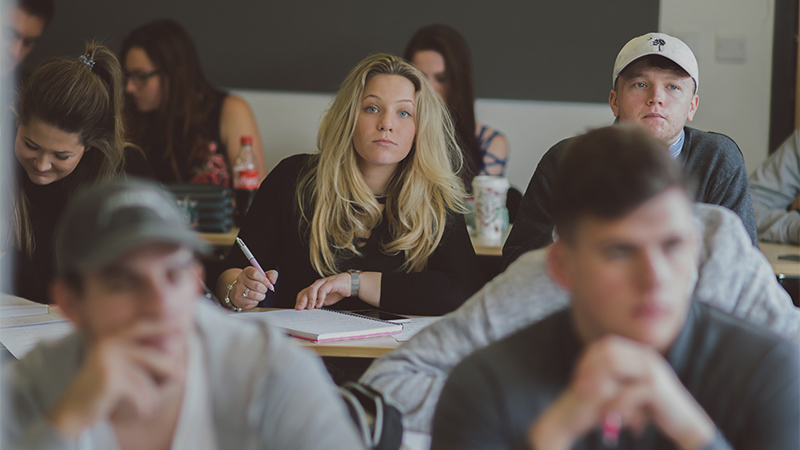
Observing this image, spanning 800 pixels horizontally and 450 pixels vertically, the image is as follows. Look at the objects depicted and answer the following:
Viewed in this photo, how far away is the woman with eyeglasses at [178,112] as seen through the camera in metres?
3.47

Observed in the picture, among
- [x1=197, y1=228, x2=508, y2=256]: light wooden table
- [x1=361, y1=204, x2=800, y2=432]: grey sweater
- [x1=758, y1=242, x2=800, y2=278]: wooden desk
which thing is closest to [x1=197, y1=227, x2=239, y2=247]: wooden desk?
[x1=197, y1=228, x2=508, y2=256]: light wooden table

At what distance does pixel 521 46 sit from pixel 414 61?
0.72m

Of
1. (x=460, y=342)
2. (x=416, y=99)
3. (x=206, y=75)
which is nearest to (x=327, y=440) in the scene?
(x=460, y=342)

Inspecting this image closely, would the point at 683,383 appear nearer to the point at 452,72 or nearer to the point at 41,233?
the point at 41,233

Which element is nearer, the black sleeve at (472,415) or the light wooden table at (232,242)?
the black sleeve at (472,415)

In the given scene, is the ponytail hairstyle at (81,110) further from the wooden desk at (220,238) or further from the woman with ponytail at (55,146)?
the wooden desk at (220,238)

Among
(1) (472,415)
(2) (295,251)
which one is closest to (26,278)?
(2) (295,251)

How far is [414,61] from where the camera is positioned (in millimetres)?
3654

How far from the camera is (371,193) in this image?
2391 mm

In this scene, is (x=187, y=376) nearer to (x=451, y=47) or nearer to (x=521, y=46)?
(x=451, y=47)

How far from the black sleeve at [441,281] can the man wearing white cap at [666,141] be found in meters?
0.17

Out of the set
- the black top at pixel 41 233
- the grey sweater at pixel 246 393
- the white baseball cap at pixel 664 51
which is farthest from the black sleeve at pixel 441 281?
the grey sweater at pixel 246 393

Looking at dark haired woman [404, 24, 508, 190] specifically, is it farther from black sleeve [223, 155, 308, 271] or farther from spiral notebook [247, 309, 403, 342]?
spiral notebook [247, 309, 403, 342]

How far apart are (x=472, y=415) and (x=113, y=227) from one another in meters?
0.48
